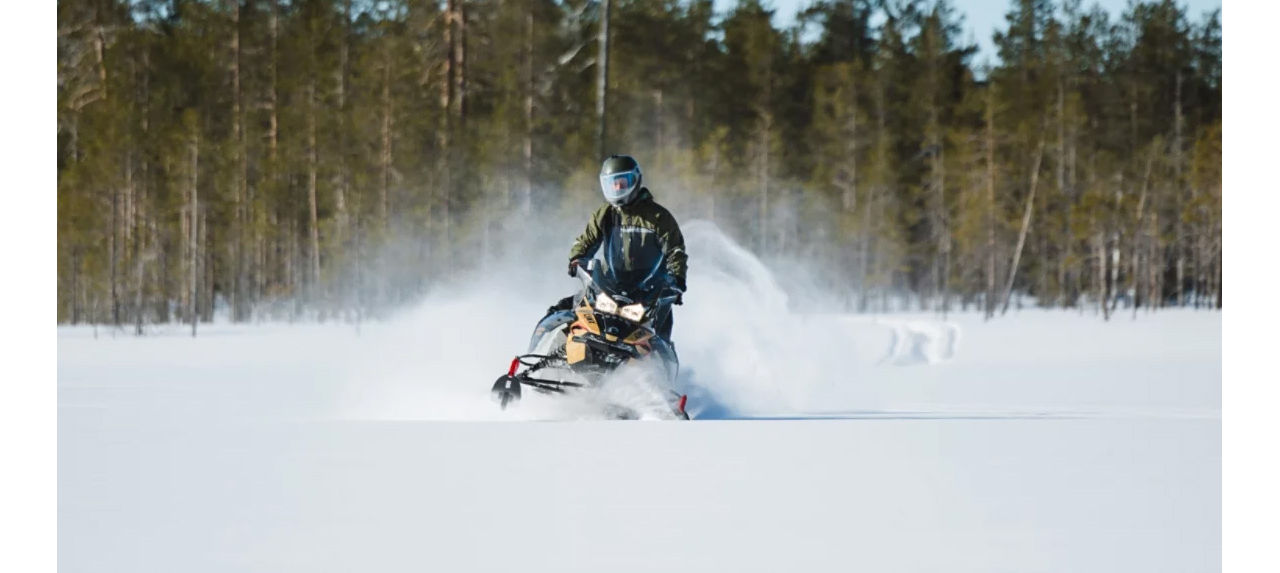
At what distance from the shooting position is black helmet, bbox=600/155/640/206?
1013 cm

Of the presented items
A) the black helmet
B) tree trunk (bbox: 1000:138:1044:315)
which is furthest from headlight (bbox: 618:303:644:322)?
tree trunk (bbox: 1000:138:1044:315)

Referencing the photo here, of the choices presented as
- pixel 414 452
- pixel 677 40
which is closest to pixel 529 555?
pixel 414 452

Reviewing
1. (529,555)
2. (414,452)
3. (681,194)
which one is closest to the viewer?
(529,555)

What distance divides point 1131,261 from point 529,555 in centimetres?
4300

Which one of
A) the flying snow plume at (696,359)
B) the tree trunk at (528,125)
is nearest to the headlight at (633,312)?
the flying snow plume at (696,359)

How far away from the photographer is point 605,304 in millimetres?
9961

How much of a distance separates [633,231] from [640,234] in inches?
2.3

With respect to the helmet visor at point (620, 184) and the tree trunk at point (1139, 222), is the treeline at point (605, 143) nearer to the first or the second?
the tree trunk at point (1139, 222)

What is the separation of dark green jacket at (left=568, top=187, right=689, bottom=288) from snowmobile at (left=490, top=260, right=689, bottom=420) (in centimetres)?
21

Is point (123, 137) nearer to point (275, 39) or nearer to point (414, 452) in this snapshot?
point (275, 39)

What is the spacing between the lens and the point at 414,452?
26.1ft

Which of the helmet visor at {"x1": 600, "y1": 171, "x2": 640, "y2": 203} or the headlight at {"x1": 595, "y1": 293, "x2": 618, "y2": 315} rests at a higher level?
the helmet visor at {"x1": 600, "y1": 171, "x2": 640, "y2": 203}
